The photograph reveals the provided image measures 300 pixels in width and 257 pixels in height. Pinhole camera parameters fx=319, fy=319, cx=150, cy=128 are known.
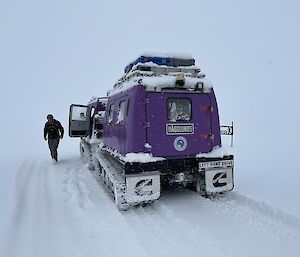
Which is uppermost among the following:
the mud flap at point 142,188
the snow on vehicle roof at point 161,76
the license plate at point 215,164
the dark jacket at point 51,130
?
the snow on vehicle roof at point 161,76

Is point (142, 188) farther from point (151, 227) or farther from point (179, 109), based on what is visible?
point (179, 109)

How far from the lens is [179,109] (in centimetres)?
673

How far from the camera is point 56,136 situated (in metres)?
12.5

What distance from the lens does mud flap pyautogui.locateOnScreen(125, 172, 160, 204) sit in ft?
19.6

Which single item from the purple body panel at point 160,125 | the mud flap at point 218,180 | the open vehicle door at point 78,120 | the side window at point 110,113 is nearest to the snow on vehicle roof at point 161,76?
the purple body panel at point 160,125

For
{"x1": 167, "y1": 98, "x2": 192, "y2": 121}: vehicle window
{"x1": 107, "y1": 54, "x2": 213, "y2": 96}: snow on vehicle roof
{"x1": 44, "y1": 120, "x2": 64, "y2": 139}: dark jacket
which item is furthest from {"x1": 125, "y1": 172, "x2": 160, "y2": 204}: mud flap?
{"x1": 44, "y1": 120, "x2": 64, "y2": 139}: dark jacket

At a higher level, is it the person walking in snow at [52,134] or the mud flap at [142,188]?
the person walking in snow at [52,134]

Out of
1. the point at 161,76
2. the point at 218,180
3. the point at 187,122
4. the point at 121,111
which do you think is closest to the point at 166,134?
the point at 187,122

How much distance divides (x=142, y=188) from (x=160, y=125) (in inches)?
52.0

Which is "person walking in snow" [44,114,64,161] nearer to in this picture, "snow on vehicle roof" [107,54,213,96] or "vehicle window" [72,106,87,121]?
"vehicle window" [72,106,87,121]

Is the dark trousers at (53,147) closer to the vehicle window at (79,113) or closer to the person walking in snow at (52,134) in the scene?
the person walking in snow at (52,134)

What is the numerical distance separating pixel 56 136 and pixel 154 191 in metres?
7.46

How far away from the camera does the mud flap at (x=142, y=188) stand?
598cm

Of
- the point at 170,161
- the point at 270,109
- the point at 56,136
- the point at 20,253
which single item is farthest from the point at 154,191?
the point at 270,109
